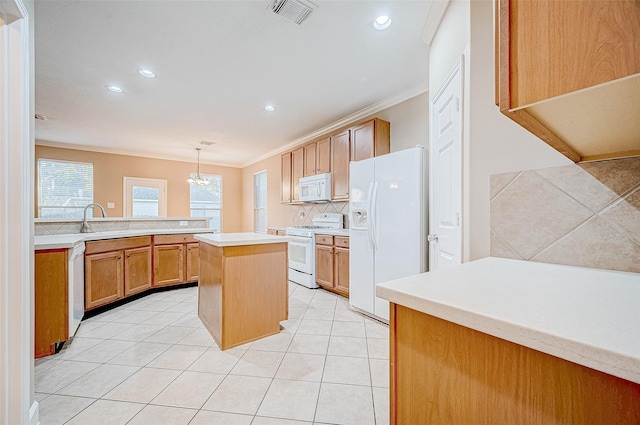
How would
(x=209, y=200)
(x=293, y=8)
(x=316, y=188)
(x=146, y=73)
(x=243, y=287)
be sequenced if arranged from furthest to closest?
(x=209, y=200) < (x=316, y=188) < (x=146, y=73) < (x=243, y=287) < (x=293, y=8)

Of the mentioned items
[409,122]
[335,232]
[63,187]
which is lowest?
[335,232]

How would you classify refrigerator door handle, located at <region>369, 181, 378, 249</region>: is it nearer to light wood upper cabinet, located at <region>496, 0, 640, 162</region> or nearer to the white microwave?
the white microwave

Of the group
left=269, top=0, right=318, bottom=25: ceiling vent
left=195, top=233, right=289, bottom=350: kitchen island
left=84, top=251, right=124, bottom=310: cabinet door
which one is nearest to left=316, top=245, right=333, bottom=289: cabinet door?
left=195, top=233, right=289, bottom=350: kitchen island

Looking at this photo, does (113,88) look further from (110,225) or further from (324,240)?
(324,240)

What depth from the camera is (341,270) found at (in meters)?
3.37

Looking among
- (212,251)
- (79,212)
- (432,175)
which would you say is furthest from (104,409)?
(79,212)

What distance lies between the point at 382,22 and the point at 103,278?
12.2 feet

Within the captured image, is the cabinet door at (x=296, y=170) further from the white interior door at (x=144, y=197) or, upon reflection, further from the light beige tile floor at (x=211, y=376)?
the white interior door at (x=144, y=197)

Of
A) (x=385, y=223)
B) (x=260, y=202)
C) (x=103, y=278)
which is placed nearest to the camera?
(x=385, y=223)

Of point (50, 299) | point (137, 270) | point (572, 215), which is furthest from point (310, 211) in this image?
point (572, 215)

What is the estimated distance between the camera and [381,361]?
6.37ft

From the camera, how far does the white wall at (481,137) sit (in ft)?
3.82

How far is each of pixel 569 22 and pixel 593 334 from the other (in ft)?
1.69

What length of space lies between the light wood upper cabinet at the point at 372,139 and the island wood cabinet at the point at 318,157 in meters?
0.63
